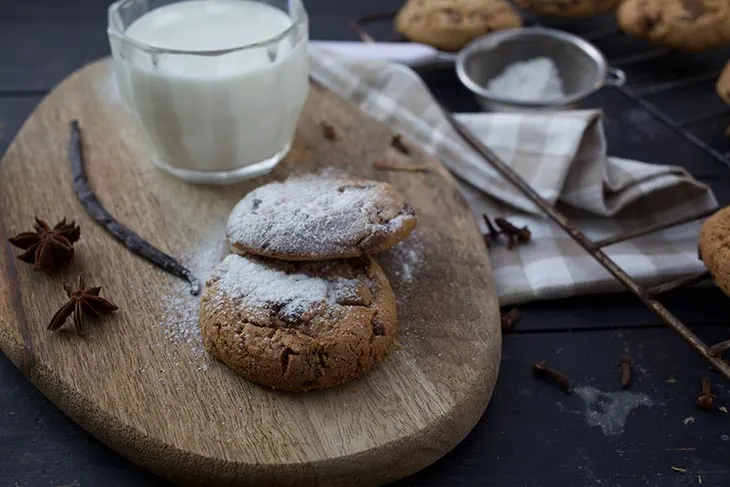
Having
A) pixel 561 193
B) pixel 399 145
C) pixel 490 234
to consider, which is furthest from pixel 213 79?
pixel 561 193

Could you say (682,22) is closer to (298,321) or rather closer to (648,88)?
(648,88)

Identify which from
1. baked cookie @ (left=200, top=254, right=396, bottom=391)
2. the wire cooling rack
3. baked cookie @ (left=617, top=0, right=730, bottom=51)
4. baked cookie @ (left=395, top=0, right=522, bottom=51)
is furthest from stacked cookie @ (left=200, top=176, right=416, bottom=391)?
baked cookie @ (left=617, top=0, right=730, bottom=51)

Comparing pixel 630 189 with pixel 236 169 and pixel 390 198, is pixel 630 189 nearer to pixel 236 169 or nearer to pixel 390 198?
pixel 390 198

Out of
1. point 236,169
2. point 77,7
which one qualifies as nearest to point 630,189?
point 236,169

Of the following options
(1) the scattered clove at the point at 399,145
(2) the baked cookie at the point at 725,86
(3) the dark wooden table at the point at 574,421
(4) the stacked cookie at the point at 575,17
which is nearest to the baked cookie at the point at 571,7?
(4) the stacked cookie at the point at 575,17

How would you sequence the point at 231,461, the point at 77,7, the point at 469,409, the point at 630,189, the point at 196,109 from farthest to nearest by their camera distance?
the point at 77,7
the point at 630,189
the point at 196,109
the point at 469,409
the point at 231,461

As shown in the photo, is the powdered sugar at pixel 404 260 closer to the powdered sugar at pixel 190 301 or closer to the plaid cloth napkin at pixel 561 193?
the plaid cloth napkin at pixel 561 193
